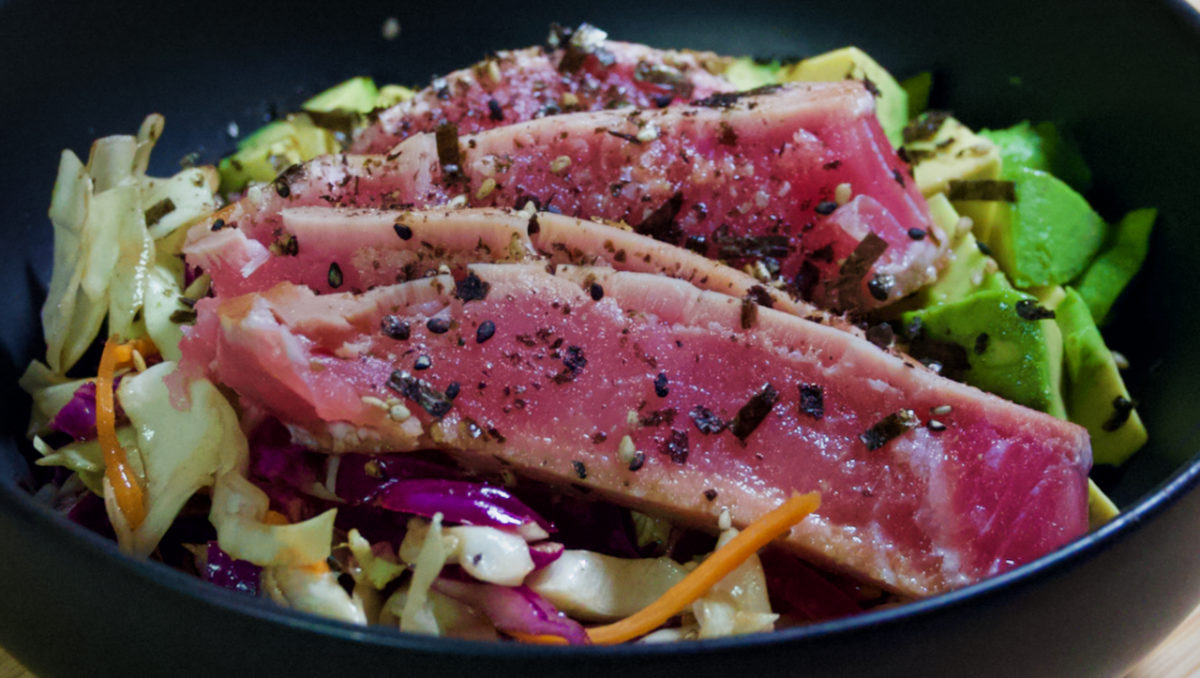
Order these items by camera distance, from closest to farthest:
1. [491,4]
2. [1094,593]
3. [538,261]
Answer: [1094,593], [538,261], [491,4]

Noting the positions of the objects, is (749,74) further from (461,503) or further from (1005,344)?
(461,503)

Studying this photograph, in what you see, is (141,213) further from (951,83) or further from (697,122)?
(951,83)

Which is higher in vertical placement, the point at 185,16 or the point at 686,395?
the point at 185,16

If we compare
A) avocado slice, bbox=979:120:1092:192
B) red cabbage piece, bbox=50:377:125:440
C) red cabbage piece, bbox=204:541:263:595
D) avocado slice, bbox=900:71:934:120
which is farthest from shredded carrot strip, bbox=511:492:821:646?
avocado slice, bbox=900:71:934:120

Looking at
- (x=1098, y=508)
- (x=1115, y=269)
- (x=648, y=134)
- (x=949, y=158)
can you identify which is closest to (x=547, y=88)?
(x=648, y=134)

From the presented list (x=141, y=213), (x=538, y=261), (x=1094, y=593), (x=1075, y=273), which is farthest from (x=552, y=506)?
(x=1075, y=273)

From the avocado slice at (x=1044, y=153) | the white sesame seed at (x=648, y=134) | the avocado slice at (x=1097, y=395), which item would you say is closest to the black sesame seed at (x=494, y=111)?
the white sesame seed at (x=648, y=134)

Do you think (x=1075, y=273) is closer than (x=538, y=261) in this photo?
No
